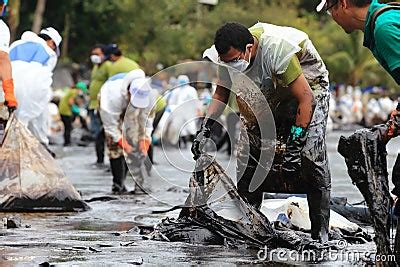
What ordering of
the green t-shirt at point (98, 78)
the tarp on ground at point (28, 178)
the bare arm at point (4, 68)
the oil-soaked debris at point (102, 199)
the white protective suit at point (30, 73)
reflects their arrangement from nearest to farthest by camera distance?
1. the bare arm at point (4, 68)
2. the tarp on ground at point (28, 178)
3. the oil-soaked debris at point (102, 199)
4. the white protective suit at point (30, 73)
5. the green t-shirt at point (98, 78)

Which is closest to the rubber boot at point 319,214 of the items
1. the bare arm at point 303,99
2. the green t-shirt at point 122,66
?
A: the bare arm at point 303,99

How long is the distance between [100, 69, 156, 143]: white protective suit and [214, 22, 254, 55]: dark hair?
4.90 metres

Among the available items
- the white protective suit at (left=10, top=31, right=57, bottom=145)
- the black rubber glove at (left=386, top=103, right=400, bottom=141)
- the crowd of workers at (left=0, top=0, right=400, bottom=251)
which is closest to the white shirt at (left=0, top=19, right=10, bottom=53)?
the crowd of workers at (left=0, top=0, right=400, bottom=251)

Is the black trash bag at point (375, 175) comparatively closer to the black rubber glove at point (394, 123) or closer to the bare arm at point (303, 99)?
the black rubber glove at point (394, 123)

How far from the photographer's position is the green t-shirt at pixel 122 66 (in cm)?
1416

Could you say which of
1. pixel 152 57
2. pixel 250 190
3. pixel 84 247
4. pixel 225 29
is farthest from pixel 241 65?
pixel 152 57

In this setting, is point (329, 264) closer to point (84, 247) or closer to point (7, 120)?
point (84, 247)

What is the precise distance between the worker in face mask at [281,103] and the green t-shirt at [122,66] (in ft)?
20.6

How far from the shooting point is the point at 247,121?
26.2 ft

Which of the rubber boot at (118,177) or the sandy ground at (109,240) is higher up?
the sandy ground at (109,240)

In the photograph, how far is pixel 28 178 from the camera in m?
9.66

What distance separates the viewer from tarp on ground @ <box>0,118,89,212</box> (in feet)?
31.3

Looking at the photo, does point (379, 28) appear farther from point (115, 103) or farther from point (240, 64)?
point (115, 103)

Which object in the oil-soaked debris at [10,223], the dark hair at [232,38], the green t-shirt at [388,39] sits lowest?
the oil-soaked debris at [10,223]
